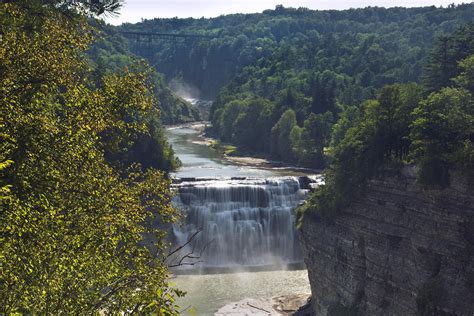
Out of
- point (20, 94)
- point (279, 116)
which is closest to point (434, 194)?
point (20, 94)

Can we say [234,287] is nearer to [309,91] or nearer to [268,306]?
[268,306]

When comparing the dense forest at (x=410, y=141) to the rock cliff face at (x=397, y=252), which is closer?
the rock cliff face at (x=397, y=252)


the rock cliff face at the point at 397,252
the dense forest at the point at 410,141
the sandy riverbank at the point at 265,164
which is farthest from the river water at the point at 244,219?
the sandy riverbank at the point at 265,164

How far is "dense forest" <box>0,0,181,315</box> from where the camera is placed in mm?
13883

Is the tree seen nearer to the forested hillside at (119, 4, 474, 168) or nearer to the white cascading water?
the forested hillside at (119, 4, 474, 168)

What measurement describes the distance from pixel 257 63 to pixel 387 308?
518 feet

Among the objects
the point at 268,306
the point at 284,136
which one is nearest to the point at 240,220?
the point at 268,306

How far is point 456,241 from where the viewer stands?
40.7 metres

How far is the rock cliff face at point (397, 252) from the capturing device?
40344mm

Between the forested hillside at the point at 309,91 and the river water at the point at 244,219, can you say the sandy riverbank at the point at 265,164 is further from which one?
the river water at the point at 244,219

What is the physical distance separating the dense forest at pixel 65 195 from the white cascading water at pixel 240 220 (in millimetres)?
51891

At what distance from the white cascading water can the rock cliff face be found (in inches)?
648

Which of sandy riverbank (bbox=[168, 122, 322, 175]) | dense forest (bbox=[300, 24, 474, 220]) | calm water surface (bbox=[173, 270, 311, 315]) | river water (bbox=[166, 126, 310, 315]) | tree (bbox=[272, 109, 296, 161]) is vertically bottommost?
calm water surface (bbox=[173, 270, 311, 315])

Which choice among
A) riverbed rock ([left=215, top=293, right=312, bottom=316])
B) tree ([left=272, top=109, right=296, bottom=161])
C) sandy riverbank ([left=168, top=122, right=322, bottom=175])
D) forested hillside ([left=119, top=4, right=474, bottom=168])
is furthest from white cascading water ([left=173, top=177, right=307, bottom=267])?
tree ([left=272, top=109, right=296, bottom=161])
